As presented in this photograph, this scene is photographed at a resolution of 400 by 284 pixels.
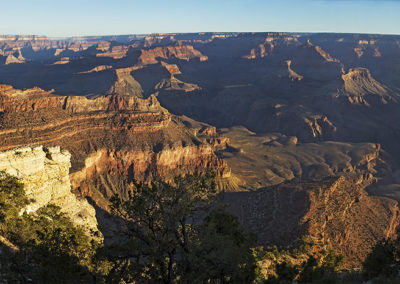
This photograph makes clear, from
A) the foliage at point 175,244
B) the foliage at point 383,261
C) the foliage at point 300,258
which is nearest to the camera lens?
the foliage at point 175,244

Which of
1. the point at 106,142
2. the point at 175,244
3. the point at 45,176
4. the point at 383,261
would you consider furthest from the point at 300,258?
the point at 106,142

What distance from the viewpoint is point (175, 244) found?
77.4 feet

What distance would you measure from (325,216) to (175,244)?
40.8 meters

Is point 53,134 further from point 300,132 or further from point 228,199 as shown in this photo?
point 300,132

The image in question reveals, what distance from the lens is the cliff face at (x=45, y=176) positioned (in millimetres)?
38375

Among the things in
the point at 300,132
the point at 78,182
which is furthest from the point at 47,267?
the point at 300,132

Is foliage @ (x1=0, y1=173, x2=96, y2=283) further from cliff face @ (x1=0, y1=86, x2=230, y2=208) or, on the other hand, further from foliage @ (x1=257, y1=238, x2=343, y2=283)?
cliff face @ (x1=0, y1=86, x2=230, y2=208)

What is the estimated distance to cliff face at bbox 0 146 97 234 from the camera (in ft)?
126

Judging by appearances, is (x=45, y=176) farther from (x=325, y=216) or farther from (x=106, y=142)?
(x=106, y=142)

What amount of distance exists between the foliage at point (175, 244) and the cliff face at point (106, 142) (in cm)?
5384

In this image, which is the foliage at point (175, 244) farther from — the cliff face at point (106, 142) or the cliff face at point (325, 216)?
the cliff face at point (106, 142)

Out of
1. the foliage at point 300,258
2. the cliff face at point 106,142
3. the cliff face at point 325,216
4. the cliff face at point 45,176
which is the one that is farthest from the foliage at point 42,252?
the cliff face at point 106,142

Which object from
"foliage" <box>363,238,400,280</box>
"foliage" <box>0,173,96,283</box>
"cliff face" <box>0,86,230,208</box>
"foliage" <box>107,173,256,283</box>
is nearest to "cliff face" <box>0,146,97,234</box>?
"foliage" <box>0,173,96,283</box>

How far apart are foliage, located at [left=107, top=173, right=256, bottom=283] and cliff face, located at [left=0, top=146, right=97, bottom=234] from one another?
17.7m
